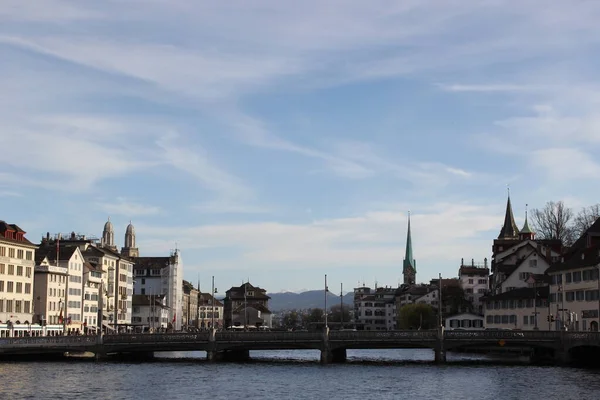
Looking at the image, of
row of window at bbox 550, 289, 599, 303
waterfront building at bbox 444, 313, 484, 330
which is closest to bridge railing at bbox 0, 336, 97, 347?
row of window at bbox 550, 289, 599, 303

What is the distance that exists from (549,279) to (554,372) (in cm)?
4123

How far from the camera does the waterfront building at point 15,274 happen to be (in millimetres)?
128500

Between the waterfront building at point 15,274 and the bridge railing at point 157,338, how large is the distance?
96.8ft

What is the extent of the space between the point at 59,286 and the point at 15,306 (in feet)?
46.6

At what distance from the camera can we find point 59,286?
479 feet

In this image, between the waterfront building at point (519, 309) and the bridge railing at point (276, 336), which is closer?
the bridge railing at point (276, 336)

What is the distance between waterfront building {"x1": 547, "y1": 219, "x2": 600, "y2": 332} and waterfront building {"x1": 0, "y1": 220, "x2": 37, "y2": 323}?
239 feet

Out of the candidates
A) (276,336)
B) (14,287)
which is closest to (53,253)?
(14,287)

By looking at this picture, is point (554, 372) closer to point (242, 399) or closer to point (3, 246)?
point (242, 399)

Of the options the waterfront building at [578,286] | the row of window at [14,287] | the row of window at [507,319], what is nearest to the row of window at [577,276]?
the waterfront building at [578,286]

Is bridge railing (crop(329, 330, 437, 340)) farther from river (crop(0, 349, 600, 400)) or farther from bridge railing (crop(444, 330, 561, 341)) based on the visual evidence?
bridge railing (crop(444, 330, 561, 341))

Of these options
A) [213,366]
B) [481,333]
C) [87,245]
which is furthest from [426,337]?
[87,245]

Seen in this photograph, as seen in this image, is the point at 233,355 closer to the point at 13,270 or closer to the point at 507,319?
the point at 13,270

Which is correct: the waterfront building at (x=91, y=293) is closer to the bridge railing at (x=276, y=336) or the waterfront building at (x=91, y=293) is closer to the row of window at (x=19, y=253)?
the row of window at (x=19, y=253)
